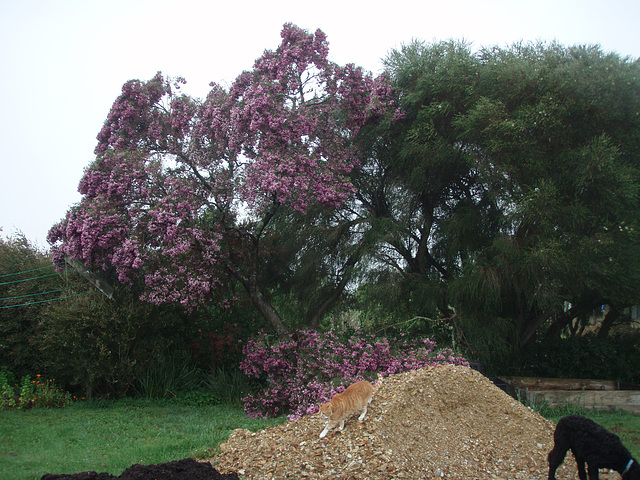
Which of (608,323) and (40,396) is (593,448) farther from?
(608,323)

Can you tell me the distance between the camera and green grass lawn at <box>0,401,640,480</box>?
5.62 metres

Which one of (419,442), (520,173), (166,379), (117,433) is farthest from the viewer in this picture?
(166,379)

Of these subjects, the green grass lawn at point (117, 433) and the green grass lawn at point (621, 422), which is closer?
the green grass lawn at point (117, 433)

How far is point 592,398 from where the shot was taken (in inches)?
360

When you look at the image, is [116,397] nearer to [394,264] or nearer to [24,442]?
[24,442]

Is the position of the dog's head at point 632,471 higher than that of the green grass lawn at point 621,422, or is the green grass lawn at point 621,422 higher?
the dog's head at point 632,471

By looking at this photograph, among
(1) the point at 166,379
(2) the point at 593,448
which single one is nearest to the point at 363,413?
(2) the point at 593,448

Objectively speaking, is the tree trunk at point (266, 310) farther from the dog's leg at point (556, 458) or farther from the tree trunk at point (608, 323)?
the tree trunk at point (608, 323)

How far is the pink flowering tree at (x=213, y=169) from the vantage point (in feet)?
30.2

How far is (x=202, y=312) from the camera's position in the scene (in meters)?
12.0

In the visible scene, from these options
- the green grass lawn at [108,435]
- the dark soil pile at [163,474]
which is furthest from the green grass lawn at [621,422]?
the dark soil pile at [163,474]

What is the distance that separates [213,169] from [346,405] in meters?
6.57

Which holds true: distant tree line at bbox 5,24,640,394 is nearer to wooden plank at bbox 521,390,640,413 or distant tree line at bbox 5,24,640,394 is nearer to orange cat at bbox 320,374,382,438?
wooden plank at bbox 521,390,640,413

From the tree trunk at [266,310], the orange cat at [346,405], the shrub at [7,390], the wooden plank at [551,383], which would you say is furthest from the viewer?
the tree trunk at [266,310]
